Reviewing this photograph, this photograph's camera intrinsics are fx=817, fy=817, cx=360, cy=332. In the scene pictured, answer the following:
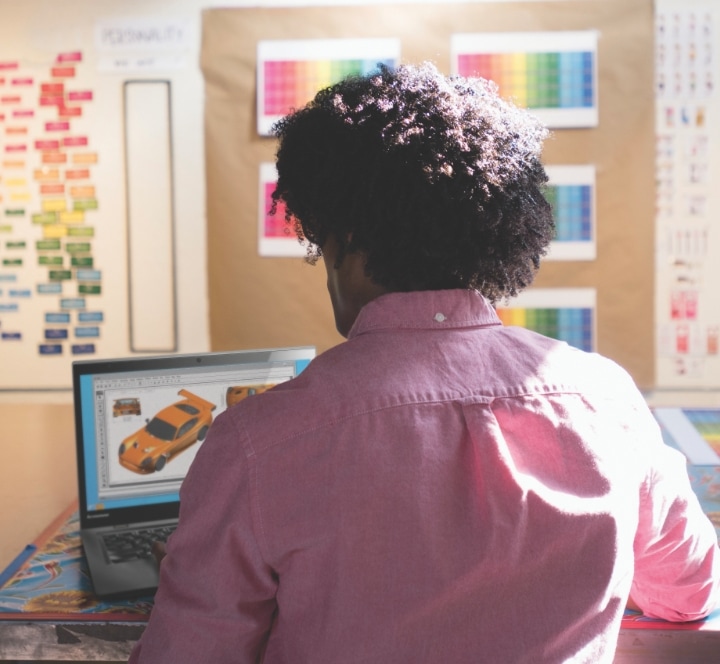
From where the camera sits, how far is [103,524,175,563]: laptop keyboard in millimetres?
1207

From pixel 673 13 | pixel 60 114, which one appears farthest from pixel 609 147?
pixel 60 114

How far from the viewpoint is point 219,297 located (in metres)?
2.52

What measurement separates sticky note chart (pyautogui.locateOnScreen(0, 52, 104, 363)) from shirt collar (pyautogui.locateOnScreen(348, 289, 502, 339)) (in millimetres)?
1961

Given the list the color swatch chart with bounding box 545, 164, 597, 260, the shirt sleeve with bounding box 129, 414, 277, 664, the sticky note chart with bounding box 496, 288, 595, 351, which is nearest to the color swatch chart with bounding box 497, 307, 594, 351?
the sticky note chart with bounding box 496, 288, 595, 351

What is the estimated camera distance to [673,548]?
2.81 ft

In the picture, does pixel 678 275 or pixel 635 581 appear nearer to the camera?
pixel 635 581

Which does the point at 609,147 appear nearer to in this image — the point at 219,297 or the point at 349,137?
the point at 219,297

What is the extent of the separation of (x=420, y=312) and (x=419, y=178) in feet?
0.40

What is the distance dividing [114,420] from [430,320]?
74cm

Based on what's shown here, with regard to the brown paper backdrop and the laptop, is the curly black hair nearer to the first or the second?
the laptop

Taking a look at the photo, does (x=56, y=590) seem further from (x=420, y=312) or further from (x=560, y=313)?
(x=560, y=313)

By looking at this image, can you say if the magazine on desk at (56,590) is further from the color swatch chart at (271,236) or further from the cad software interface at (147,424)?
the color swatch chart at (271,236)

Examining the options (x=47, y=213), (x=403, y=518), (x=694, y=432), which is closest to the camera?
(x=403, y=518)

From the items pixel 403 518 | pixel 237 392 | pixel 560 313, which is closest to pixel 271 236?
pixel 560 313
